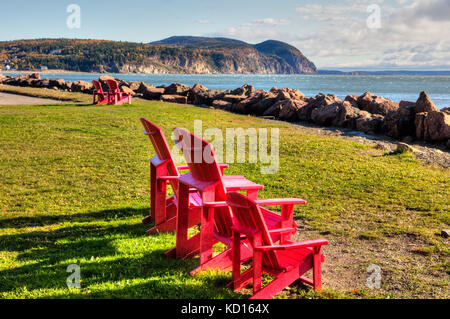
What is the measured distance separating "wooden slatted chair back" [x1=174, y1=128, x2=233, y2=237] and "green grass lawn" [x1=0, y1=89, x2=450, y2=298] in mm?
556

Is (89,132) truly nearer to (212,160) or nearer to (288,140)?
(288,140)

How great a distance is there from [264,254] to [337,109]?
16.5 meters

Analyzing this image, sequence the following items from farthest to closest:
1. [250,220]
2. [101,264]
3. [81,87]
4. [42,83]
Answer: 1. [42,83]
2. [81,87]
3. [101,264]
4. [250,220]

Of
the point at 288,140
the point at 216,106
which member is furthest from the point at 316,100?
the point at 288,140

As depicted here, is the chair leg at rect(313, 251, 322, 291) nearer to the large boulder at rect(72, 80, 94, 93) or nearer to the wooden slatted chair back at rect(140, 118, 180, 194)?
the wooden slatted chair back at rect(140, 118, 180, 194)

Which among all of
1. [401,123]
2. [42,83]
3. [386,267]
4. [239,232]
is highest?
[42,83]

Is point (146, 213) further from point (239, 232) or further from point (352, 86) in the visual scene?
point (352, 86)

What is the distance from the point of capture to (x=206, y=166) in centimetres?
419

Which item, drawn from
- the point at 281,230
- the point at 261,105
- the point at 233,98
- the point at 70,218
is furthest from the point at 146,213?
the point at 233,98

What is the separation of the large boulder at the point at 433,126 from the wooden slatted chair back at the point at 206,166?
12260 millimetres

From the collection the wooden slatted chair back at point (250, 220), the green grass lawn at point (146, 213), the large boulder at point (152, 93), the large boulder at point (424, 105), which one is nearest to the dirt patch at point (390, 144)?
the green grass lawn at point (146, 213)

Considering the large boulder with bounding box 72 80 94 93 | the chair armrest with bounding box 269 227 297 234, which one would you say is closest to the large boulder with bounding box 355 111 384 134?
the chair armrest with bounding box 269 227 297 234

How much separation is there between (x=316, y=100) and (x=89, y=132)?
1218 cm

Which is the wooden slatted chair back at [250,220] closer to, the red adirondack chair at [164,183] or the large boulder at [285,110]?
the red adirondack chair at [164,183]
